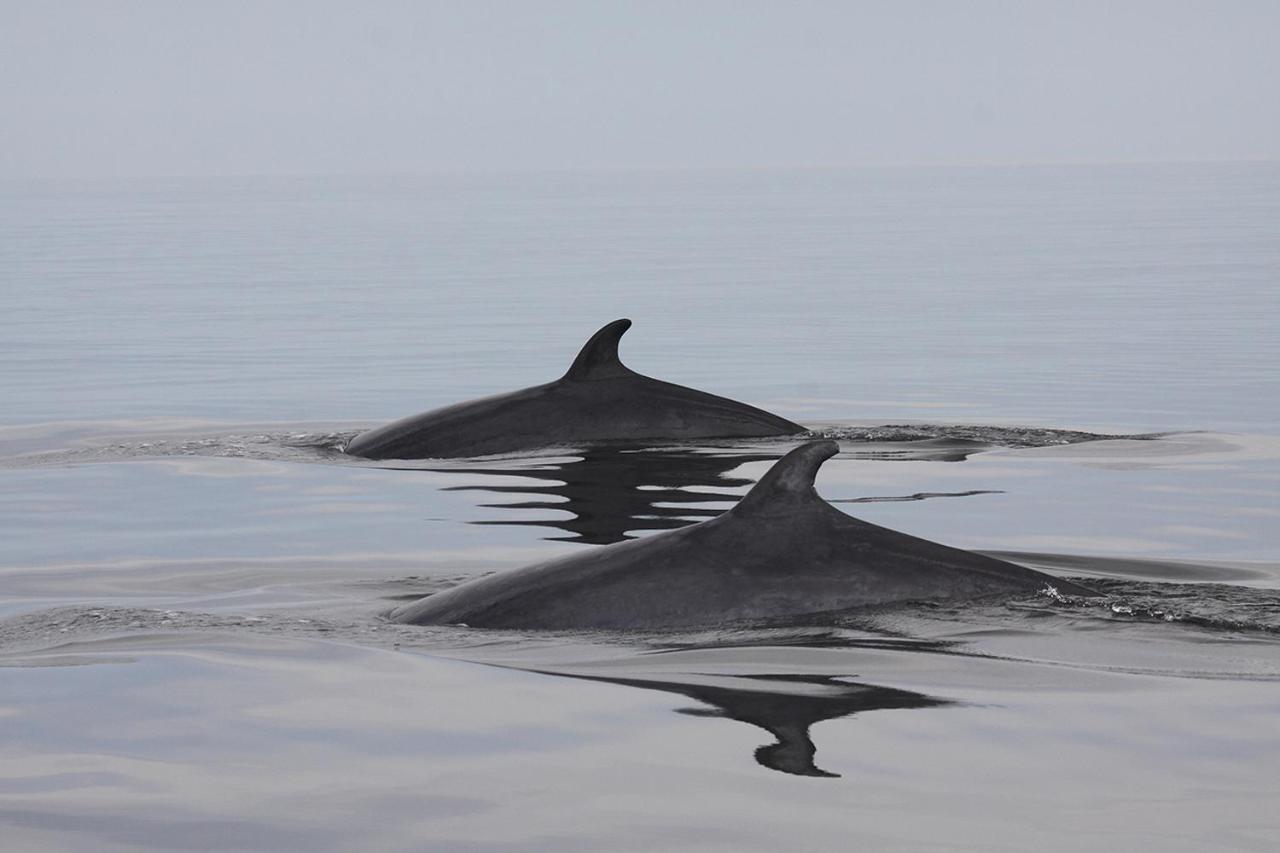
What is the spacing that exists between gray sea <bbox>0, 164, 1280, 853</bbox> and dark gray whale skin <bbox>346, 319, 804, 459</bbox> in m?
0.47

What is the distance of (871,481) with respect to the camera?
15.2 meters

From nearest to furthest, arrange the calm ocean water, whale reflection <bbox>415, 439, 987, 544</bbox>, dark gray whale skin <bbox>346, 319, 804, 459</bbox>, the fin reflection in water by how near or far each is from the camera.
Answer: the fin reflection in water → whale reflection <bbox>415, 439, 987, 544</bbox> → dark gray whale skin <bbox>346, 319, 804, 459</bbox> → the calm ocean water

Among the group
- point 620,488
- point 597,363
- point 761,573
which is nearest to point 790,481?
point 761,573

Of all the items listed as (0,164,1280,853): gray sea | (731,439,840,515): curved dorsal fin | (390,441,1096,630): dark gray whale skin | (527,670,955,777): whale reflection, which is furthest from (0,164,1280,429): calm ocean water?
(527,670,955,777): whale reflection

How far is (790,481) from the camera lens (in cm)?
873

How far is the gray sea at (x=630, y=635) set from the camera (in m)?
6.43

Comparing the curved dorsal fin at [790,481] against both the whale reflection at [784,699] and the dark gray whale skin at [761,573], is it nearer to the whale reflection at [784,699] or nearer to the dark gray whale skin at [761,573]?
the dark gray whale skin at [761,573]

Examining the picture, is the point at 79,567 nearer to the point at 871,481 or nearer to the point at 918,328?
the point at 871,481

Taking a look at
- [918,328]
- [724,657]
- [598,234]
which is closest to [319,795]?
[724,657]

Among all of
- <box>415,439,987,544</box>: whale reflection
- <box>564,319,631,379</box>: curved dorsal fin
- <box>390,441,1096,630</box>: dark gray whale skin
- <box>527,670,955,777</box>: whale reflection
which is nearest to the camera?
<box>527,670,955,777</box>: whale reflection

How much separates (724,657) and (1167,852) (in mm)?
2676

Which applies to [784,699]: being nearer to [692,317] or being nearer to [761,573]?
[761,573]

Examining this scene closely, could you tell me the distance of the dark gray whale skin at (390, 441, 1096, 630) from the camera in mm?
8742

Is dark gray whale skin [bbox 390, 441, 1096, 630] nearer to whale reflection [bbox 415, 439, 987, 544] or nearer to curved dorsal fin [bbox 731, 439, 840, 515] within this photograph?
curved dorsal fin [bbox 731, 439, 840, 515]
